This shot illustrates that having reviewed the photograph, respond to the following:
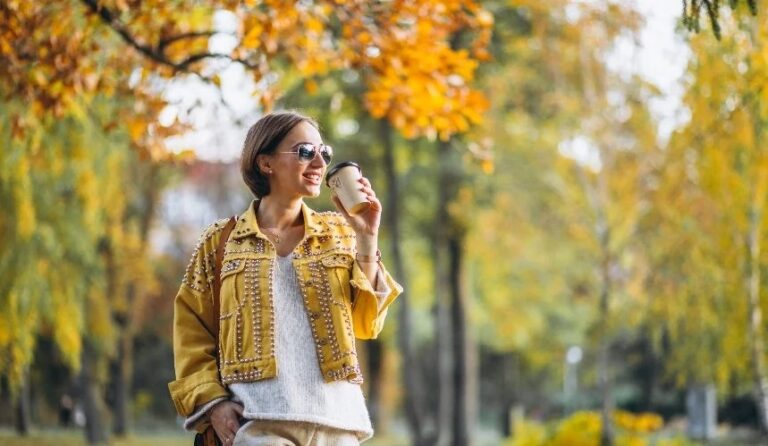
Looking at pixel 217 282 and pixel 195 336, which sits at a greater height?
pixel 217 282

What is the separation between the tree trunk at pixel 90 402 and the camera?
2197cm

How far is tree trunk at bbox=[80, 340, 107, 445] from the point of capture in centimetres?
2197

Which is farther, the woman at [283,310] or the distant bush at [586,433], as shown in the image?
the distant bush at [586,433]

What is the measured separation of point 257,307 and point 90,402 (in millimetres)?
19463

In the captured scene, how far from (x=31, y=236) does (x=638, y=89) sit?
9.10m

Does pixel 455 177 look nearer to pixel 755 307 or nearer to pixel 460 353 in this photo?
pixel 460 353

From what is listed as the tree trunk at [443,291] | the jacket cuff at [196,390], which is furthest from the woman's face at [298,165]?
the tree trunk at [443,291]

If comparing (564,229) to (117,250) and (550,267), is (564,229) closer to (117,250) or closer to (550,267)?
(550,267)

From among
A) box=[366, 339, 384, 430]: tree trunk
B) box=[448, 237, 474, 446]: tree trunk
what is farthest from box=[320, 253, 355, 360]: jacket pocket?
box=[366, 339, 384, 430]: tree trunk

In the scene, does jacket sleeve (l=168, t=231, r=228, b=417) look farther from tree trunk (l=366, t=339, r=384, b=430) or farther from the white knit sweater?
tree trunk (l=366, t=339, r=384, b=430)

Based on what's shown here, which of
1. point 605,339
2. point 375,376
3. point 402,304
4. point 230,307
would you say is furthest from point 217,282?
point 375,376

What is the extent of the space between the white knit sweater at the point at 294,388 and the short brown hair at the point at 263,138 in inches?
11.4

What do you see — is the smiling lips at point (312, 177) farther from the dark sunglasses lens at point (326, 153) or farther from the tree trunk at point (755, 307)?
the tree trunk at point (755, 307)

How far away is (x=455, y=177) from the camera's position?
21281 mm
